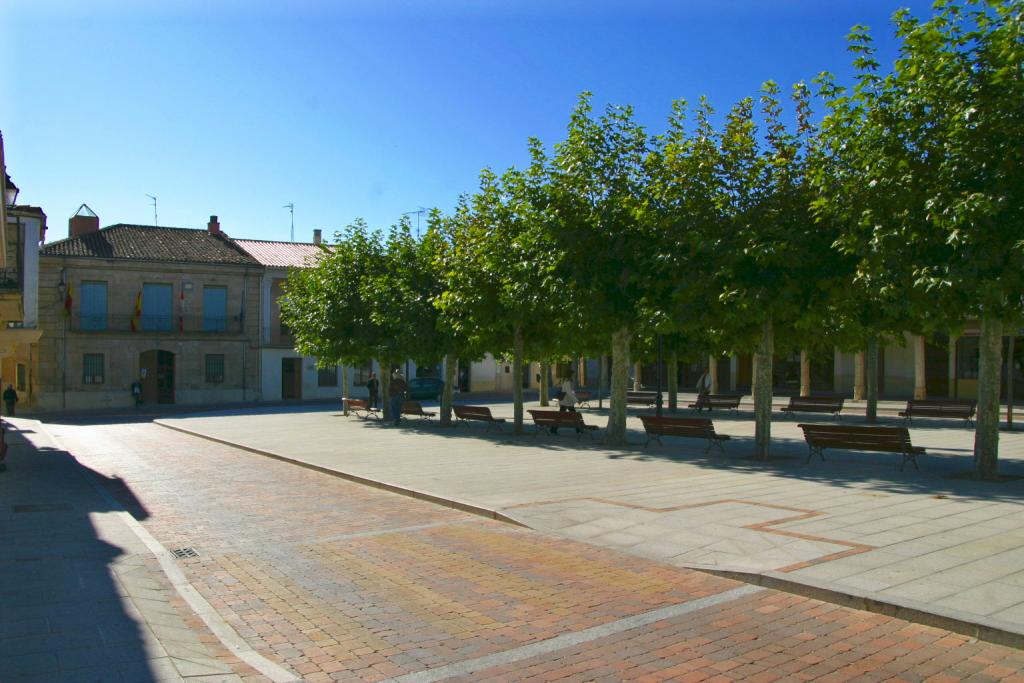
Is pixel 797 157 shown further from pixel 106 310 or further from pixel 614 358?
pixel 106 310

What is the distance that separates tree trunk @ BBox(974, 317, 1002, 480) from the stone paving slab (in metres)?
0.35

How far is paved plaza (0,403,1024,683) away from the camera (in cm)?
513

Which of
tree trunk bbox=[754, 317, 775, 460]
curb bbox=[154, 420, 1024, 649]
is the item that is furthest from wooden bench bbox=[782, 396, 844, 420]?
curb bbox=[154, 420, 1024, 649]

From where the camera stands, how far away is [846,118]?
12.7 m

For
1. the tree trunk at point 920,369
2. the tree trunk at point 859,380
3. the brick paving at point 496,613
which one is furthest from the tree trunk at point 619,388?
the tree trunk at point 920,369

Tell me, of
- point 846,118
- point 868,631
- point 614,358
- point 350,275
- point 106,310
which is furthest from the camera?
point 106,310

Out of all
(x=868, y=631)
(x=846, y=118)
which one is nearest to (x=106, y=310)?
(x=846, y=118)

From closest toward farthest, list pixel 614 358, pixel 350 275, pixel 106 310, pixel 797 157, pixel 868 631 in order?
pixel 868 631, pixel 797 157, pixel 614 358, pixel 350 275, pixel 106 310

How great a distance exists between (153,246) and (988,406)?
1662 inches

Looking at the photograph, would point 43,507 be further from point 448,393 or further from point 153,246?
point 153,246

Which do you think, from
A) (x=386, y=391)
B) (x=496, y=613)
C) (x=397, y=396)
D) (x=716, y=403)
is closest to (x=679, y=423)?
(x=397, y=396)

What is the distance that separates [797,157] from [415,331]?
11990mm

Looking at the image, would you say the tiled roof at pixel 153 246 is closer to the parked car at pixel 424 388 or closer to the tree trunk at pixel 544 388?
the parked car at pixel 424 388

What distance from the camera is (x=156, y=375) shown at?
4331 centimetres
